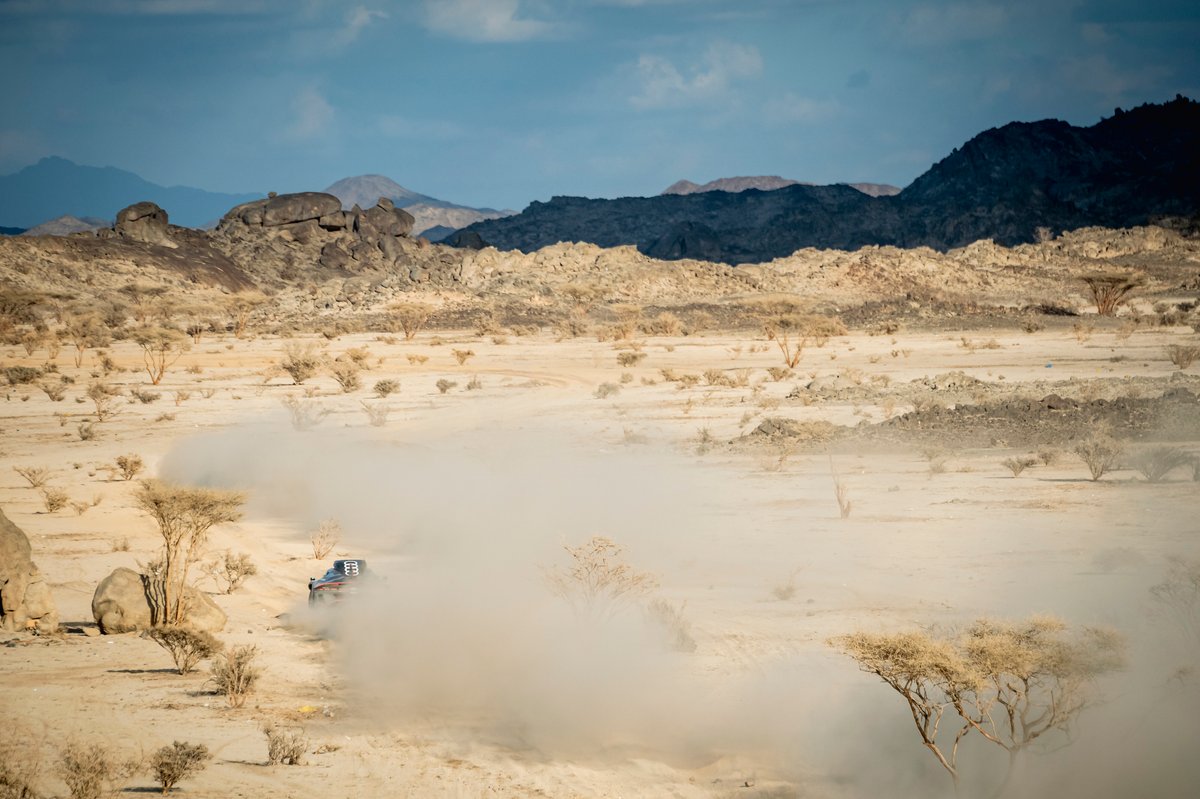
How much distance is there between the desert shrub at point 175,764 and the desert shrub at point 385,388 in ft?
101

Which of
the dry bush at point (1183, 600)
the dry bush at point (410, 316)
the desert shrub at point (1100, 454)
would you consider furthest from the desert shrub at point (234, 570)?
the dry bush at point (410, 316)

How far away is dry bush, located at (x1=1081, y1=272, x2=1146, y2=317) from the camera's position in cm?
6612

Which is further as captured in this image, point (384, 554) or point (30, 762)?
point (384, 554)

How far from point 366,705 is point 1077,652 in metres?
7.01

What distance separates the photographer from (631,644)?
42.0 ft

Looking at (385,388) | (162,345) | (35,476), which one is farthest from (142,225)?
(35,476)

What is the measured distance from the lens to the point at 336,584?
14570 mm

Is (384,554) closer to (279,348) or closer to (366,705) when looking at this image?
(366,705)

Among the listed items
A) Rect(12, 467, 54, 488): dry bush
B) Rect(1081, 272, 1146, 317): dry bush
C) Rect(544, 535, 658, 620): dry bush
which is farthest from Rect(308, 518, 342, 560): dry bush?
Rect(1081, 272, 1146, 317): dry bush

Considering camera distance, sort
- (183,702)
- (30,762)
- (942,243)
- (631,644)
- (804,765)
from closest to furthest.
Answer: (30,762)
(804,765)
(183,702)
(631,644)
(942,243)

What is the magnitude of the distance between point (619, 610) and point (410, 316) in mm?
64213

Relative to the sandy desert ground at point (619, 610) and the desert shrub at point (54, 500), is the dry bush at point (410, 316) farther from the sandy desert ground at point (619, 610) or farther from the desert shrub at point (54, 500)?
the desert shrub at point (54, 500)

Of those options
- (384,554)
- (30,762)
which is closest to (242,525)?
(384,554)

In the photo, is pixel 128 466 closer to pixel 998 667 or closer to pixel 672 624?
pixel 672 624
